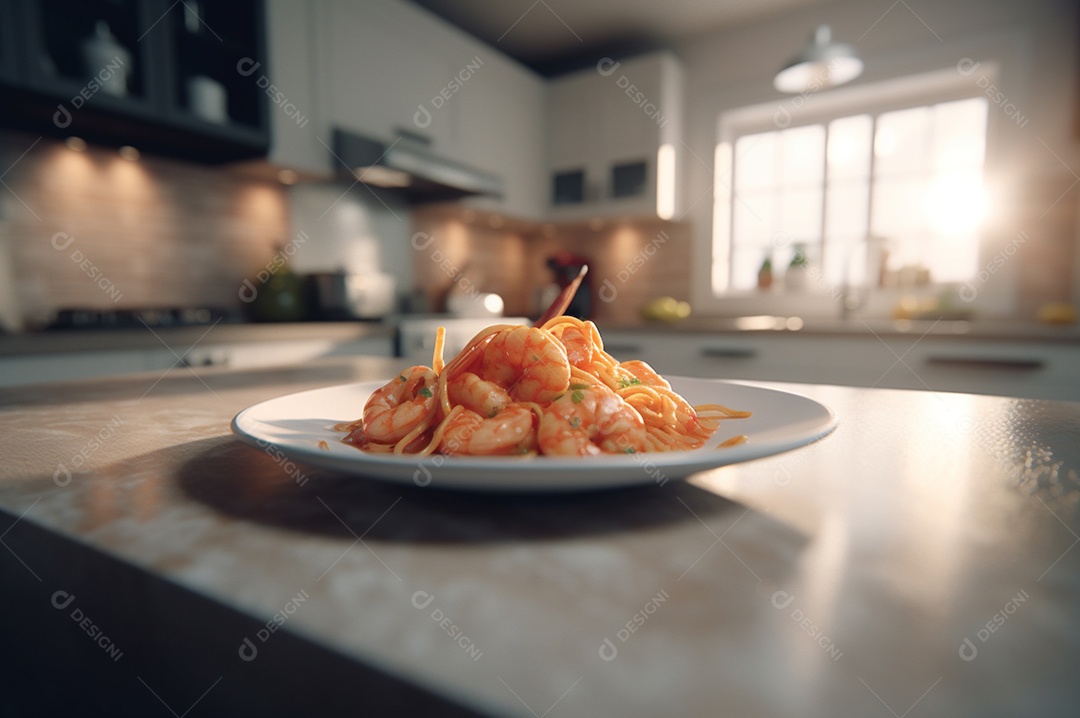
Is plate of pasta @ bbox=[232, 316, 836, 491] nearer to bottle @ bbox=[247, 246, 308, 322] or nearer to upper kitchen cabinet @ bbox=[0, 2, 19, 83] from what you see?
upper kitchen cabinet @ bbox=[0, 2, 19, 83]

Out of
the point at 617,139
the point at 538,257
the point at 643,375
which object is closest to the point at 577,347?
the point at 643,375

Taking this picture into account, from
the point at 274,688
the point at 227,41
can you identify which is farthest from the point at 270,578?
the point at 227,41

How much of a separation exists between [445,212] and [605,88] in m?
1.48

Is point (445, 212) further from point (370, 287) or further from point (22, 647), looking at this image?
point (22, 647)

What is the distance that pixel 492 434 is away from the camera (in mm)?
435

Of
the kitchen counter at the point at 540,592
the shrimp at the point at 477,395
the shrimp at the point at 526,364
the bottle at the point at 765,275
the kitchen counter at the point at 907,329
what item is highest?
the bottle at the point at 765,275

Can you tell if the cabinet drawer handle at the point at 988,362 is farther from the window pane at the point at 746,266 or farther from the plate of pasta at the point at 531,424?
the plate of pasta at the point at 531,424

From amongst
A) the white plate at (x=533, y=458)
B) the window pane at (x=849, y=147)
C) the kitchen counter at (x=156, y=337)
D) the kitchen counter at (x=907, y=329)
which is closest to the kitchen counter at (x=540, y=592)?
the white plate at (x=533, y=458)

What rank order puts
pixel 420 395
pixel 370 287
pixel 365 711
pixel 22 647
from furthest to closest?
pixel 370 287 → pixel 420 395 → pixel 22 647 → pixel 365 711

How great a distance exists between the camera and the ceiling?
369 cm

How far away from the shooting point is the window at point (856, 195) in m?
3.54

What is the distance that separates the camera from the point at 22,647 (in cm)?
39

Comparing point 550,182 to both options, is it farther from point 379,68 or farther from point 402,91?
point 379,68

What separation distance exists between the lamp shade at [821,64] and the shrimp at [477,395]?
104 inches
